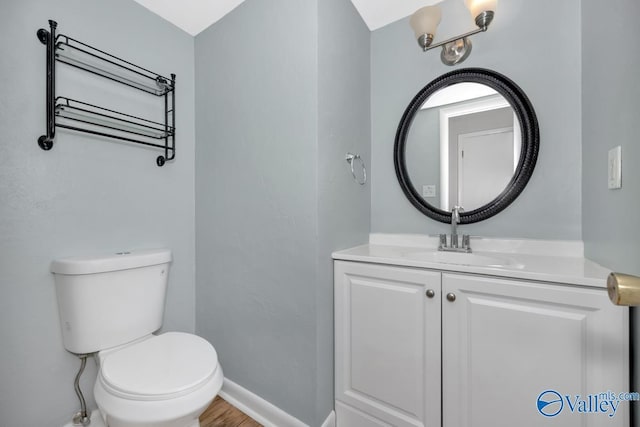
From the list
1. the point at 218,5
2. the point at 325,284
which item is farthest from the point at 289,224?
the point at 218,5

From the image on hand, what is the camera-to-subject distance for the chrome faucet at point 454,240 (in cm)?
127

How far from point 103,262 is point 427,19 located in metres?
1.87

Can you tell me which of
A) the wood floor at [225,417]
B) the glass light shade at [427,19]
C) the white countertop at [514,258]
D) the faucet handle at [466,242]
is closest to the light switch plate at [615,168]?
the white countertop at [514,258]

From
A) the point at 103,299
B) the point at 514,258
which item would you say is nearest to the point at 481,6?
the point at 514,258

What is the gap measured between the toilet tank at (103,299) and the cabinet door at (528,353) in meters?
1.33

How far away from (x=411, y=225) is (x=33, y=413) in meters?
1.90

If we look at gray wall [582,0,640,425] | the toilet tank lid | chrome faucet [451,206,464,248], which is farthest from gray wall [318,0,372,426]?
gray wall [582,0,640,425]

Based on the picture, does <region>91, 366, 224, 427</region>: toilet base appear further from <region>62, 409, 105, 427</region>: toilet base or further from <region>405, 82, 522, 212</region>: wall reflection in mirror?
<region>405, 82, 522, 212</region>: wall reflection in mirror

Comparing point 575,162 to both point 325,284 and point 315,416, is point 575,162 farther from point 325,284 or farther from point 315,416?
point 315,416

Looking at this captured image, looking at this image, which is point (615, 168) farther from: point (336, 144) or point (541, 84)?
point (336, 144)

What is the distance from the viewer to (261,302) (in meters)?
1.32

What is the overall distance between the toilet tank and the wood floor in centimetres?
54

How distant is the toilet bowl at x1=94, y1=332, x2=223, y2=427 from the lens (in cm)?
82

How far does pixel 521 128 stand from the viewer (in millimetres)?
1236
